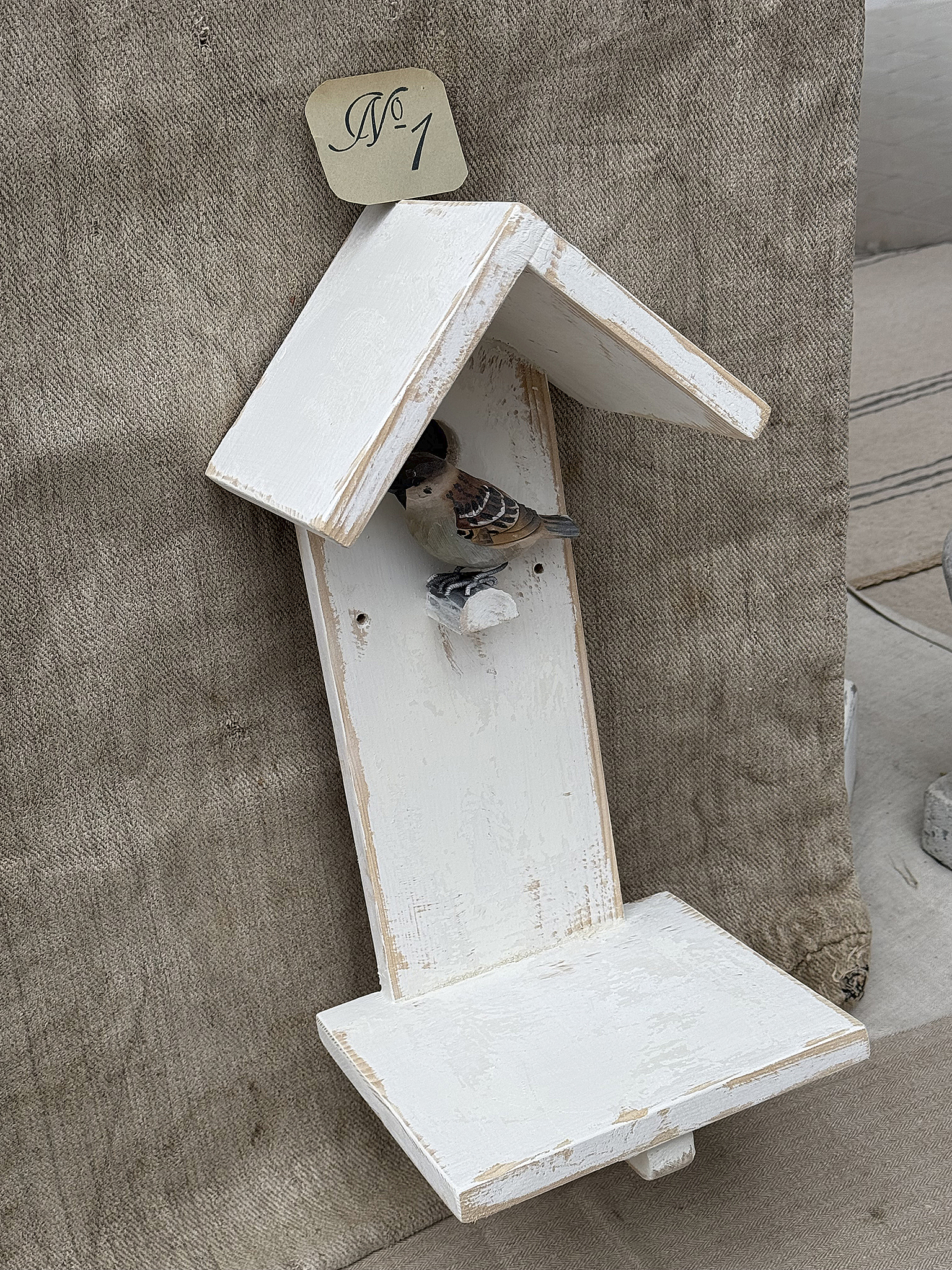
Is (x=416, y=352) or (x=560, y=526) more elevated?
(x=416, y=352)

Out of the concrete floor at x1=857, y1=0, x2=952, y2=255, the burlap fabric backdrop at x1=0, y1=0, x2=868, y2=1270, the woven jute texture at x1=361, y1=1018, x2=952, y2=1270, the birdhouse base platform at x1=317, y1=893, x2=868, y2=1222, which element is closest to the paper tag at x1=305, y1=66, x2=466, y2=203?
the burlap fabric backdrop at x1=0, y1=0, x2=868, y2=1270

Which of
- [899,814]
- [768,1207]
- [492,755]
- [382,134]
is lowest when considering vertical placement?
[768,1207]

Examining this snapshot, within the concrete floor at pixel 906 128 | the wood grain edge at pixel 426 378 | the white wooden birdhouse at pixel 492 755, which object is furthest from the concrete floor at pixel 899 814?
the concrete floor at pixel 906 128

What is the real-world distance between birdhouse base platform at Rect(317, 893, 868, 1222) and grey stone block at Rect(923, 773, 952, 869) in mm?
415

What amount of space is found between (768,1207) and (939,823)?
0.42 meters

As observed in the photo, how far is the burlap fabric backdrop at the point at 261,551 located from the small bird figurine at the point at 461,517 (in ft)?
0.35

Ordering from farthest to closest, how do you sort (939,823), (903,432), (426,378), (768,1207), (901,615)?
(903,432) < (901,615) < (939,823) < (768,1207) < (426,378)

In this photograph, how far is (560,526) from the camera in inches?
28.1

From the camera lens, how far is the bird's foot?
0.71 m

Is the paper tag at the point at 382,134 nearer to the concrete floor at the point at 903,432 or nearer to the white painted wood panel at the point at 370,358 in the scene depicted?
the white painted wood panel at the point at 370,358

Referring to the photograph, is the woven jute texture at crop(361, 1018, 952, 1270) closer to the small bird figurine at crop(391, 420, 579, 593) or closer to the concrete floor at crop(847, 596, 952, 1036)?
the concrete floor at crop(847, 596, 952, 1036)

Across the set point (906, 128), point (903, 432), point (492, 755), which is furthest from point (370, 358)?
point (906, 128)

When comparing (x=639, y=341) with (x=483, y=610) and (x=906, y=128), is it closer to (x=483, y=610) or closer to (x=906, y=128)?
(x=483, y=610)

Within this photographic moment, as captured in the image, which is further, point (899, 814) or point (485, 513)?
point (899, 814)
